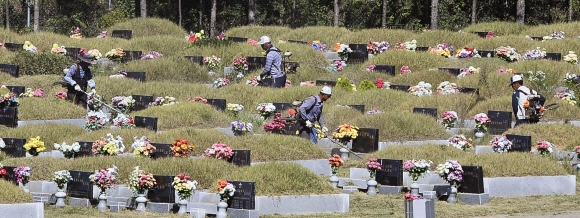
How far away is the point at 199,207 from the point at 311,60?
18.2 m

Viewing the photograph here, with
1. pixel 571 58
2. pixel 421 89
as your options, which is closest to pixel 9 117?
pixel 421 89

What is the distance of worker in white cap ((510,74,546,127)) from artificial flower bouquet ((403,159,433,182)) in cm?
556

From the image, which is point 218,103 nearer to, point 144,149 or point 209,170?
point 144,149

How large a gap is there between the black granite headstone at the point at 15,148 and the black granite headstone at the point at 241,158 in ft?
15.0

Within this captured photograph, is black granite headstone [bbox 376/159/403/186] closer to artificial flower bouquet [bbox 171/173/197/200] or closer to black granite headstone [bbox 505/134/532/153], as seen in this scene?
black granite headstone [bbox 505/134/532/153]

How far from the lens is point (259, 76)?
31.2 metres

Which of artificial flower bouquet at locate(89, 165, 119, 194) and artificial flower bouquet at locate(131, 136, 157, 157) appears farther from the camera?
artificial flower bouquet at locate(131, 136, 157, 157)

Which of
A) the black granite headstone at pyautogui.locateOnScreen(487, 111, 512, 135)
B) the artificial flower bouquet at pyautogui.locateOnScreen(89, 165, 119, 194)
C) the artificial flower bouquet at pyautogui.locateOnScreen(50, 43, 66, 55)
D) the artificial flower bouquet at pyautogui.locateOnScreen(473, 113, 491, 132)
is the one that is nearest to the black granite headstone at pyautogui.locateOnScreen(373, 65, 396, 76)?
the black granite headstone at pyautogui.locateOnScreen(487, 111, 512, 135)

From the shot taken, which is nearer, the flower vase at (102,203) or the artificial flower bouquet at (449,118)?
the flower vase at (102,203)

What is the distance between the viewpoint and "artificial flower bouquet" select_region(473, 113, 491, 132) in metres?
26.2

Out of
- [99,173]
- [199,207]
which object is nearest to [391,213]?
[199,207]

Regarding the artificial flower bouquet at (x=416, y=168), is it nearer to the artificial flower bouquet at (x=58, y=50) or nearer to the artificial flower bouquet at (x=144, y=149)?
the artificial flower bouquet at (x=144, y=149)

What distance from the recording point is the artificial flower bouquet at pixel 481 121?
2616 centimetres

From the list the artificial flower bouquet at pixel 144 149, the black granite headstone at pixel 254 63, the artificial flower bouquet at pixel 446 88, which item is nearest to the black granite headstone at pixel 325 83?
the black granite headstone at pixel 254 63
